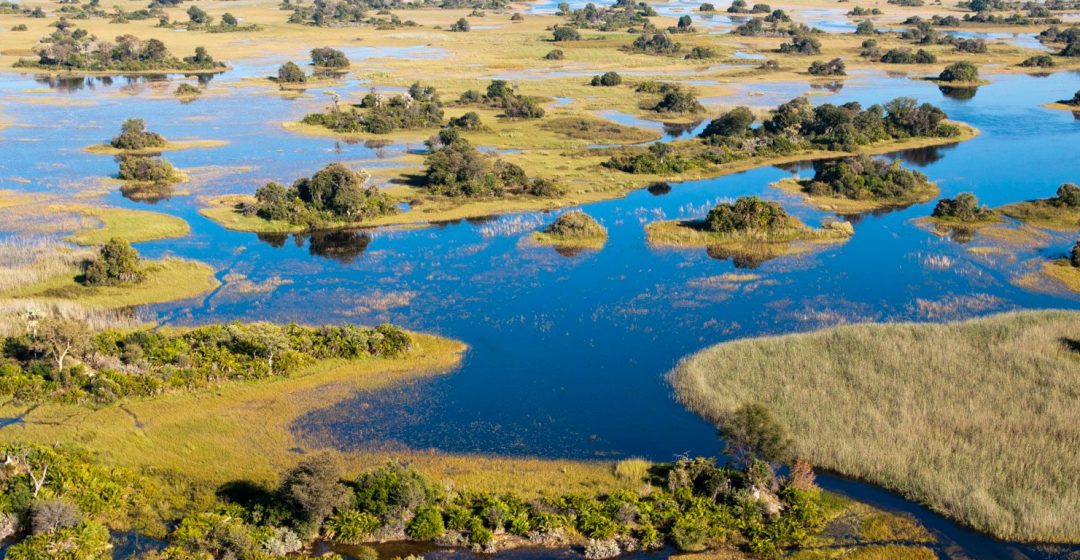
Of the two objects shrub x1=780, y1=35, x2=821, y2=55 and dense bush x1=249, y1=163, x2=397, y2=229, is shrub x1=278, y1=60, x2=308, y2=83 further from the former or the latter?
shrub x1=780, y1=35, x2=821, y2=55

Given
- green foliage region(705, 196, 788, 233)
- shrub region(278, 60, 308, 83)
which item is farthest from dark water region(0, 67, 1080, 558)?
shrub region(278, 60, 308, 83)

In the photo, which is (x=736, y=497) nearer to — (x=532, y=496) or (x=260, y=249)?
(x=532, y=496)

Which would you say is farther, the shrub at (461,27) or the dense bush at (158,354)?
the shrub at (461,27)

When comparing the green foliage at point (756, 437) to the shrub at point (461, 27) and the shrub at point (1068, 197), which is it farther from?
the shrub at point (461, 27)

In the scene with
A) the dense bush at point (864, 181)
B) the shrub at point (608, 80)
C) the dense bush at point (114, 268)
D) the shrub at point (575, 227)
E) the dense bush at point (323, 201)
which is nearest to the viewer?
the dense bush at point (114, 268)

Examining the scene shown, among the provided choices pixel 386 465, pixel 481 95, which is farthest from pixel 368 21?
pixel 386 465

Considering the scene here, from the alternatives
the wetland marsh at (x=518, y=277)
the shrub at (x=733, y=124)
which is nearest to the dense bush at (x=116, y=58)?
the wetland marsh at (x=518, y=277)
